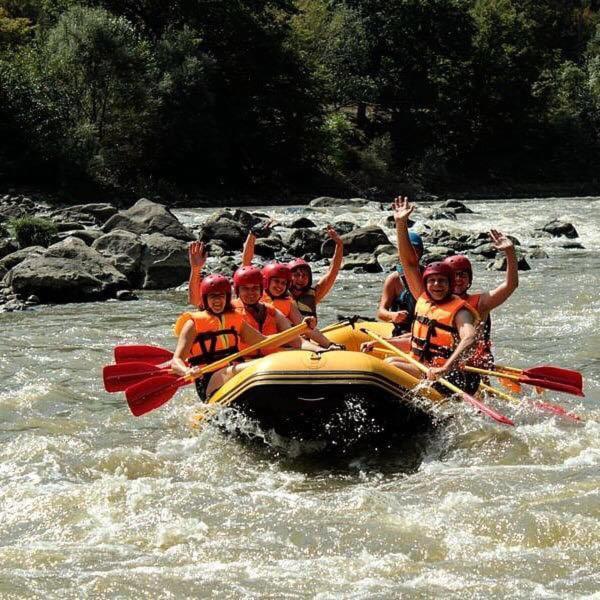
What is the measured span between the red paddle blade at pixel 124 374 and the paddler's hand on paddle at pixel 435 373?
1.88 m

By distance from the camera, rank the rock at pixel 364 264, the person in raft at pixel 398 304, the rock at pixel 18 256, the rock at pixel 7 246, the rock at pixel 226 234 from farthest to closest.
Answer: the rock at pixel 226 234
the rock at pixel 364 264
the rock at pixel 7 246
the rock at pixel 18 256
the person in raft at pixel 398 304

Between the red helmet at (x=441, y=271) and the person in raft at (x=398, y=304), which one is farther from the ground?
the red helmet at (x=441, y=271)

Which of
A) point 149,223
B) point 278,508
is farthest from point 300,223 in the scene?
point 278,508

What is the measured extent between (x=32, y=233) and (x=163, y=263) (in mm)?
3204

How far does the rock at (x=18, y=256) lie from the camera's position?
47.8 feet

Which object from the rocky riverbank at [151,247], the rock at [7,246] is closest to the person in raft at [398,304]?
the rocky riverbank at [151,247]

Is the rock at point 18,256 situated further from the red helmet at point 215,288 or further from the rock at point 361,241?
the red helmet at point 215,288

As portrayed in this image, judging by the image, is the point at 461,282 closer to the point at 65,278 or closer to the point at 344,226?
the point at 65,278

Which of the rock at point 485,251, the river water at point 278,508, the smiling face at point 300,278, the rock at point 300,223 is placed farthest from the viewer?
the rock at point 300,223

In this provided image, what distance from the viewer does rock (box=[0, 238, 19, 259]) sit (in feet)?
52.1

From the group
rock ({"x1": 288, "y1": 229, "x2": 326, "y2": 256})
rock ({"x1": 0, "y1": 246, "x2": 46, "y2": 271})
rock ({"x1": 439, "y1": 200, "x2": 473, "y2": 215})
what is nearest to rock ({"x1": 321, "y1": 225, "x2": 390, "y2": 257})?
rock ({"x1": 288, "y1": 229, "x2": 326, "y2": 256})

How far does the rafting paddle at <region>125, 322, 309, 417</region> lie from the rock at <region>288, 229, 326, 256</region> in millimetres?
10931

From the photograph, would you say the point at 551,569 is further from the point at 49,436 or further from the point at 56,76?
the point at 56,76

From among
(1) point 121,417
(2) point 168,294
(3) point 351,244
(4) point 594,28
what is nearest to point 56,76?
(3) point 351,244
